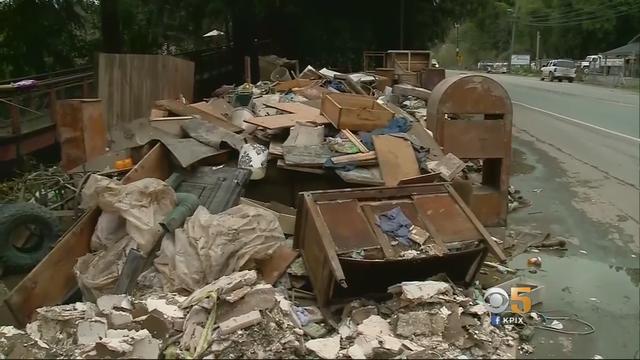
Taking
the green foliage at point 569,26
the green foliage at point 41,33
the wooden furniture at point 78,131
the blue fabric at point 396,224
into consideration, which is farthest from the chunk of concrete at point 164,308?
the green foliage at point 41,33

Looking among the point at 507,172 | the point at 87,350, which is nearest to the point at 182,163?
the point at 87,350

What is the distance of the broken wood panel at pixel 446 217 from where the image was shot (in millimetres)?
4746

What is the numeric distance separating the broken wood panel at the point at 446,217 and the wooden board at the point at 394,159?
42.3 inches

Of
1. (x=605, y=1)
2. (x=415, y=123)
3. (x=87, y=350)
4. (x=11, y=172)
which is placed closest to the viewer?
(x=605, y=1)

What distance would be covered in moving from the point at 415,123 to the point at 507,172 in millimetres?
1323

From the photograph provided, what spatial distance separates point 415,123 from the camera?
24.5 ft

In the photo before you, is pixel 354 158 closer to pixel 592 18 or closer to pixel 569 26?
pixel 569 26

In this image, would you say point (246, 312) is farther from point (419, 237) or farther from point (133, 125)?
point (133, 125)

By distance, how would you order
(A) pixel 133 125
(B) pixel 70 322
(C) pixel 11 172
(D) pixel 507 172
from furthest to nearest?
(C) pixel 11 172
(A) pixel 133 125
(D) pixel 507 172
(B) pixel 70 322

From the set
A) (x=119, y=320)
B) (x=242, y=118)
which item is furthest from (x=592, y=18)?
(x=242, y=118)

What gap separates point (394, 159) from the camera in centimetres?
632

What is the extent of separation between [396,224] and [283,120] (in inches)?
118

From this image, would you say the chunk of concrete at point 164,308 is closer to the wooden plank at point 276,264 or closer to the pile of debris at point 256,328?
the pile of debris at point 256,328

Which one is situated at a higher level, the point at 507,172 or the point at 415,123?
the point at 415,123
